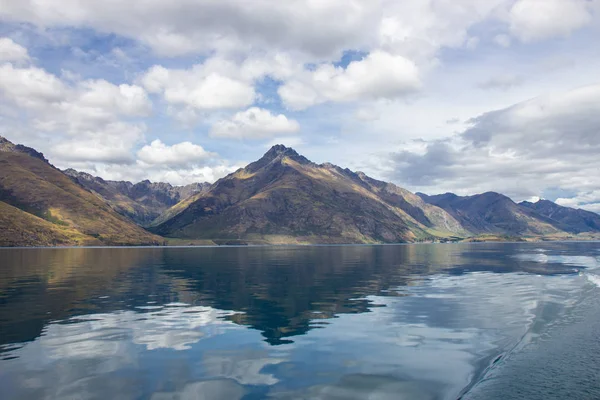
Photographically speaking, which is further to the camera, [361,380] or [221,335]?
[221,335]

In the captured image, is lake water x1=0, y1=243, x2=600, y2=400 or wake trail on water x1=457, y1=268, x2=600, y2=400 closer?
wake trail on water x1=457, y1=268, x2=600, y2=400

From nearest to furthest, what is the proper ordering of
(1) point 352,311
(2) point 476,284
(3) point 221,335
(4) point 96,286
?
(3) point 221,335
(1) point 352,311
(4) point 96,286
(2) point 476,284

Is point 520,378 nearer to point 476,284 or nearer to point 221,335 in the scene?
point 221,335

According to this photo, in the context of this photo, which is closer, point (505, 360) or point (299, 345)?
point (505, 360)

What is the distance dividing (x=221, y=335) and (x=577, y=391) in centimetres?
3021

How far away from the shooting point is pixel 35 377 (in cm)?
2967

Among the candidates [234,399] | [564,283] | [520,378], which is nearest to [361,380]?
[234,399]

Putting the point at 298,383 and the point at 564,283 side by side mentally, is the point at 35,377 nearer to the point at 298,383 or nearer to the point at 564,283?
the point at 298,383

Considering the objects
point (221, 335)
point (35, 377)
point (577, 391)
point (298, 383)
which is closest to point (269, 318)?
point (221, 335)

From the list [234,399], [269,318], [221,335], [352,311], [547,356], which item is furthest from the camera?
[352,311]

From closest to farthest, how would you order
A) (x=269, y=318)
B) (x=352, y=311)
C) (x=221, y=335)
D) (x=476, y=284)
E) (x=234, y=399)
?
(x=234, y=399) < (x=221, y=335) < (x=269, y=318) < (x=352, y=311) < (x=476, y=284)

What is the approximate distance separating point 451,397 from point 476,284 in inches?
2672

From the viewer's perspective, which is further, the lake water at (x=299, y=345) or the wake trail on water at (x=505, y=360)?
the lake water at (x=299, y=345)

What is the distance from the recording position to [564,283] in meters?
88.6
